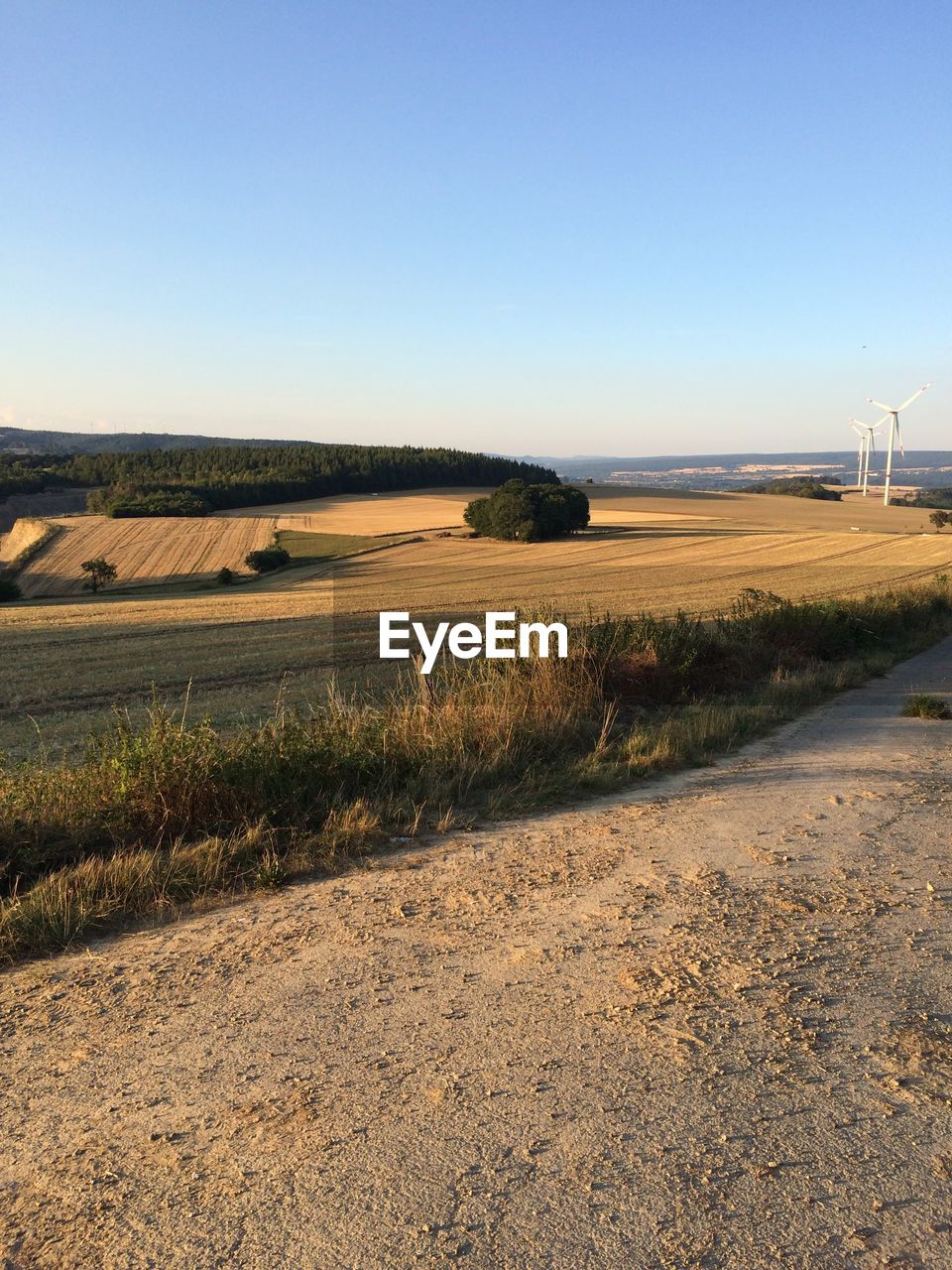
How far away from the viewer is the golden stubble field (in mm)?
18000

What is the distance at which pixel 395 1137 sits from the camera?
3.03 meters

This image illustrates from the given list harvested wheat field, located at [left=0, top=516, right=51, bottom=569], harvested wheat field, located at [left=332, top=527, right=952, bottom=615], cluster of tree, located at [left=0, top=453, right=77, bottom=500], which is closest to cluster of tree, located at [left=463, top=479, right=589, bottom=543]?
harvested wheat field, located at [left=332, top=527, right=952, bottom=615]

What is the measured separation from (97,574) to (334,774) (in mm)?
49156

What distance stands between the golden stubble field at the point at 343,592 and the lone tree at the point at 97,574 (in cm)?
216

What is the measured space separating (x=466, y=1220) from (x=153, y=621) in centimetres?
2986

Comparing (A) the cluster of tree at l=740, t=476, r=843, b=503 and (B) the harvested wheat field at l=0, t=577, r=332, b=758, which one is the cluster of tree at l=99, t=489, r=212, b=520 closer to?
(B) the harvested wheat field at l=0, t=577, r=332, b=758

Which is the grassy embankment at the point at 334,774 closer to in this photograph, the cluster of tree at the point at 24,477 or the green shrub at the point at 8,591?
the green shrub at the point at 8,591

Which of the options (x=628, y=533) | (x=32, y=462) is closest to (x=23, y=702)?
(x=628, y=533)

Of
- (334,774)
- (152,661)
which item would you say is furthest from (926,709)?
(152,661)

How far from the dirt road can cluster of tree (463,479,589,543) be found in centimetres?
6050

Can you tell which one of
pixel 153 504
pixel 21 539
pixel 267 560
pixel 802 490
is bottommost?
pixel 267 560

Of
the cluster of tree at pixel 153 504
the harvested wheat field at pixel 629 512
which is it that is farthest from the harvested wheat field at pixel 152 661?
the cluster of tree at pixel 153 504

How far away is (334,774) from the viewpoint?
6.82 metres

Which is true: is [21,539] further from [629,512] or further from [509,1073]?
[509,1073]
